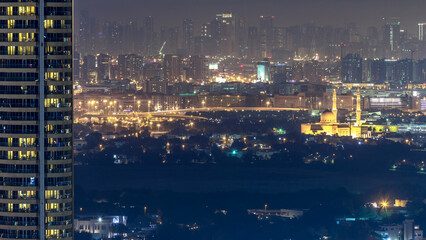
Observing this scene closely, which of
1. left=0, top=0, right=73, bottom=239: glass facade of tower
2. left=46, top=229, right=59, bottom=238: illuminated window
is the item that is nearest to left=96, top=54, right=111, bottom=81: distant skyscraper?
left=0, top=0, right=73, bottom=239: glass facade of tower

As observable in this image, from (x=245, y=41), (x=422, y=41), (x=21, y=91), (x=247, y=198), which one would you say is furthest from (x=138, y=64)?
(x=21, y=91)

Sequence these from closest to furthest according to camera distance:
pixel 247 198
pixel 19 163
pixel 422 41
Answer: pixel 19 163, pixel 247 198, pixel 422 41

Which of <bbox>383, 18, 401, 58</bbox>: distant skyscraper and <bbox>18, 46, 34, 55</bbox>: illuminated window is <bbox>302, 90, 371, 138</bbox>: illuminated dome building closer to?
<bbox>383, 18, 401, 58</bbox>: distant skyscraper

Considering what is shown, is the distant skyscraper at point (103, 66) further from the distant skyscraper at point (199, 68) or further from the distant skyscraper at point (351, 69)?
the distant skyscraper at point (351, 69)

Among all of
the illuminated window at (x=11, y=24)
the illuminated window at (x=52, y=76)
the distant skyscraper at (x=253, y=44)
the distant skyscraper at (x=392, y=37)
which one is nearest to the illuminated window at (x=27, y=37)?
the illuminated window at (x=11, y=24)

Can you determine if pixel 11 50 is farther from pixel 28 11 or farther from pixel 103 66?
pixel 103 66

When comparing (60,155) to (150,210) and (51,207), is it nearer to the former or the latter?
(51,207)
